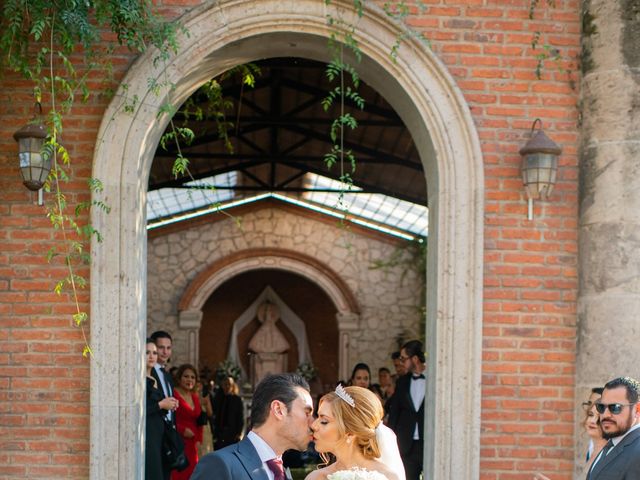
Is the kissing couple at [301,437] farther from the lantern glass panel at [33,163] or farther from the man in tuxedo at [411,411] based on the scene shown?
the man in tuxedo at [411,411]

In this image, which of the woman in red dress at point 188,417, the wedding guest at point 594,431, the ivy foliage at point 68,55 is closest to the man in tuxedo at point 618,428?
the wedding guest at point 594,431

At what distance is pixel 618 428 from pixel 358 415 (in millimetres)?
1351

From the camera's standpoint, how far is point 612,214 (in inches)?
237

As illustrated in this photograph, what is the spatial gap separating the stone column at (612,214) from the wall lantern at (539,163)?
0.97ft

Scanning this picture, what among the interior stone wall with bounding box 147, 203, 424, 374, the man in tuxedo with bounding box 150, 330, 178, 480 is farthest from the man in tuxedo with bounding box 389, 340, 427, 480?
the interior stone wall with bounding box 147, 203, 424, 374

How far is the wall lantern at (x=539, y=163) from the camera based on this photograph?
5.95 m

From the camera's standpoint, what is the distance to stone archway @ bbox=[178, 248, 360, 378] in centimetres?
1906

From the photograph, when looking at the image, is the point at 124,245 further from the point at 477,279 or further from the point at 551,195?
the point at 551,195

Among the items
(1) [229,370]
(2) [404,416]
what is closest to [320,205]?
(1) [229,370]

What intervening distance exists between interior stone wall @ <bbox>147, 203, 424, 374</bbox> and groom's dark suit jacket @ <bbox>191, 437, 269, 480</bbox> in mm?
15804

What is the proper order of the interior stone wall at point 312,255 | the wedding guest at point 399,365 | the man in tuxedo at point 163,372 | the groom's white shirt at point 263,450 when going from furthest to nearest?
the interior stone wall at point 312,255
the wedding guest at point 399,365
the man in tuxedo at point 163,372
the groom's white shirt at point 263,450

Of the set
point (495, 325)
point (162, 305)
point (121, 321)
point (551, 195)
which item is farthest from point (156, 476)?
point (162, 305)

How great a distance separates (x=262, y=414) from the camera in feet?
11.4

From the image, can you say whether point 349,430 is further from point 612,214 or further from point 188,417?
point 188,417
